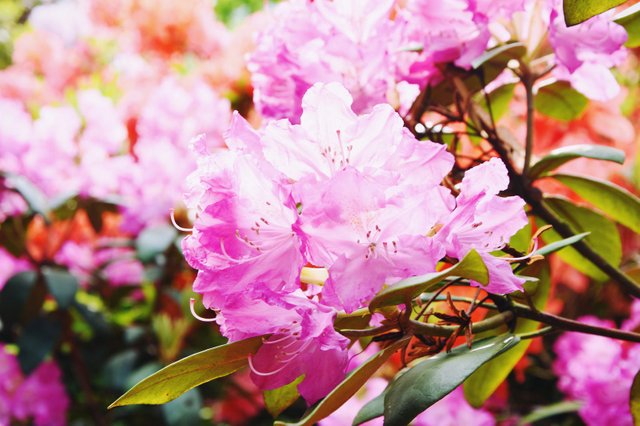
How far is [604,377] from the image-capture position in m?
0.87

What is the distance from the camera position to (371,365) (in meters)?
0.40

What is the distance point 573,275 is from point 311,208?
105cm

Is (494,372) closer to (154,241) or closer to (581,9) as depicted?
(581,9)

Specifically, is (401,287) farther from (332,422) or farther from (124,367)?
(124,367)

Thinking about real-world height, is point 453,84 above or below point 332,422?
above

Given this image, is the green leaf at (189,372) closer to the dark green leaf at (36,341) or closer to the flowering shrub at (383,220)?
the flowering shrub at (383,220)

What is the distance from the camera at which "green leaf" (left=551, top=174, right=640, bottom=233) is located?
0.63 m

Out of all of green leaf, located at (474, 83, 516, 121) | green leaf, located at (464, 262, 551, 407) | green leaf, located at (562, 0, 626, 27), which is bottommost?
green leaf, located at (464, 262, 551, 407)

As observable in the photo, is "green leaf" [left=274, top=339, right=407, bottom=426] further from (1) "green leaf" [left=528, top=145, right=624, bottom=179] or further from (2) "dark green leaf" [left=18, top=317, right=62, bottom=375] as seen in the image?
(2) "dark green leaf" [left=18, top=317, right=62, bottom=375]

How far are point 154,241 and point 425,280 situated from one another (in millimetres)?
901

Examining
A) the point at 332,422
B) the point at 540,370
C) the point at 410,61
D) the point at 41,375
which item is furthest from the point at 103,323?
the point at 410,61

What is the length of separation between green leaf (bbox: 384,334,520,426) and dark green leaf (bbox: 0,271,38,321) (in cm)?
87

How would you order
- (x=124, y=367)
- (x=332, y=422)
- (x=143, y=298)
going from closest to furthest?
1. (x=332, y=422)
2. (x=124, y=367)
3. (x=143, y=298)

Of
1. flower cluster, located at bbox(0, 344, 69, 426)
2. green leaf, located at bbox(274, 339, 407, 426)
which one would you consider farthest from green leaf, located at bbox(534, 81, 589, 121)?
flower cluster, located at bbox(0, 344, 69, 426)
